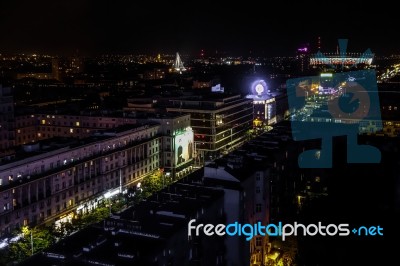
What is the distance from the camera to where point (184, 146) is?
90.4 feet

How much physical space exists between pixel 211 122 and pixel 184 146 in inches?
121

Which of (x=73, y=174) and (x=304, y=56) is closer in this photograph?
(x=73, y=174)

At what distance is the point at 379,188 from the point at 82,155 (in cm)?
1195

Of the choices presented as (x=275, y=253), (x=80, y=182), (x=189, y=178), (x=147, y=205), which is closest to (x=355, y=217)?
(x=275, y=253)

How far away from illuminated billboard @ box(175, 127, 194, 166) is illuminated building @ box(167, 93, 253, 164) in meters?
1.11

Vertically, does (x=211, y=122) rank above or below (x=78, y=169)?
above

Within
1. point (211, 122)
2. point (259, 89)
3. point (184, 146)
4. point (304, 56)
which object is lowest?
point (184, 146)

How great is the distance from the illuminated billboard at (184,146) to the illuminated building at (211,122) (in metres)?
1.11

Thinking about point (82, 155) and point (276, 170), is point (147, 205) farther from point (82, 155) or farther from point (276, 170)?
point (82, 155)

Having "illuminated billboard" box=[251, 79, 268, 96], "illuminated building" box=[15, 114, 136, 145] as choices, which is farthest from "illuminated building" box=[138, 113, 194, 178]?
"illuminated billboard" box=[251, 79, 268, 96]

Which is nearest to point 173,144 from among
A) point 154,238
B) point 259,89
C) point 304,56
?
point 154,238

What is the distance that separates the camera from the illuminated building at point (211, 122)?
29.7 m

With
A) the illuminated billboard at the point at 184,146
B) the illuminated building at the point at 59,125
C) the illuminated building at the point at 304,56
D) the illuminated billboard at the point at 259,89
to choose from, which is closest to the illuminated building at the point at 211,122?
the illuminated billboard at the point at 184,146

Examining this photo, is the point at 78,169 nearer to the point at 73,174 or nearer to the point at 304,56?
the point at 73,174
